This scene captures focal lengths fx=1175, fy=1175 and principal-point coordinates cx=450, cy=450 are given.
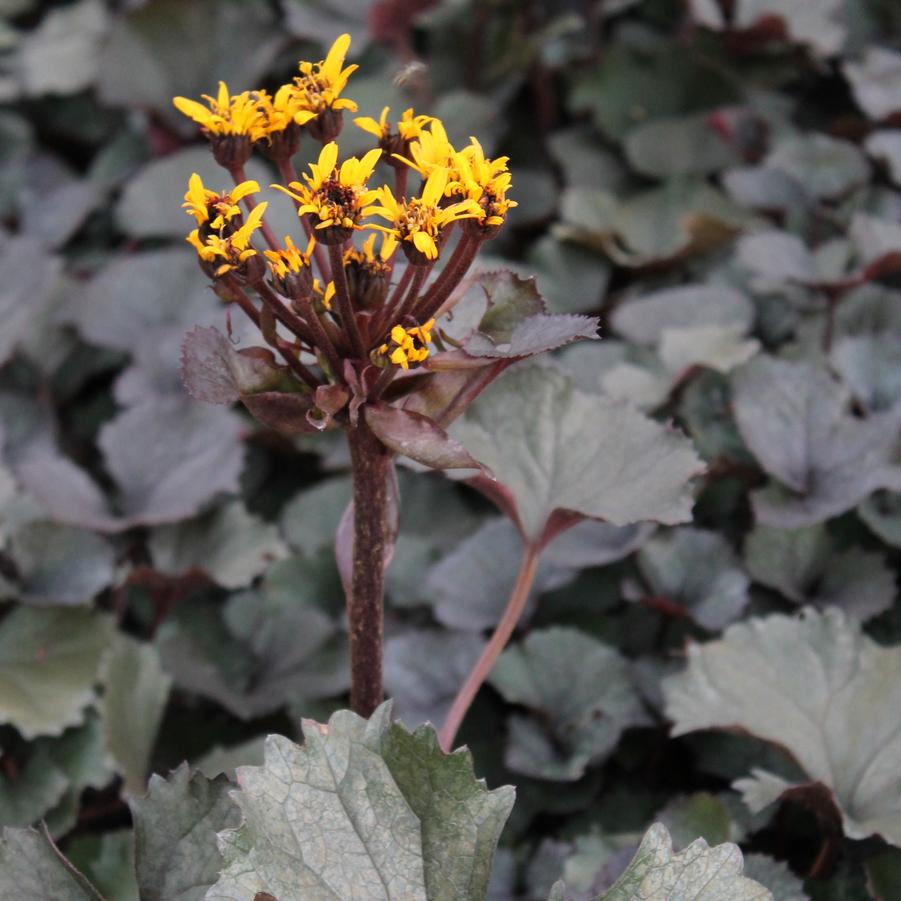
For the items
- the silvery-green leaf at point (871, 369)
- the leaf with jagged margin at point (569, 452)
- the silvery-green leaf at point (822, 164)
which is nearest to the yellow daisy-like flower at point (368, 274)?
the leaf with jagged margin at point (569, 452)

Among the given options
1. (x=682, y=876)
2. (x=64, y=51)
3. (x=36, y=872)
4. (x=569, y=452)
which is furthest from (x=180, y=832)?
(x=64, y=51)

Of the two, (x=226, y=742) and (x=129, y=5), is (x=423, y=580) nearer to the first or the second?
(x=226, y=742)

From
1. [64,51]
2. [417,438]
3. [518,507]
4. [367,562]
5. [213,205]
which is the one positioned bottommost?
[64,51]

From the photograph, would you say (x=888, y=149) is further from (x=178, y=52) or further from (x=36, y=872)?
(x=36, y=872)

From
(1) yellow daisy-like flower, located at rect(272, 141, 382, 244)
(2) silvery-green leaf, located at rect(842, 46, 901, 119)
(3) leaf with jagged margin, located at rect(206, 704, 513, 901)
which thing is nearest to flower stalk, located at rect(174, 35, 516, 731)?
(1) yellow daisy-like flower, located at rect(272, 141, 382, 244)

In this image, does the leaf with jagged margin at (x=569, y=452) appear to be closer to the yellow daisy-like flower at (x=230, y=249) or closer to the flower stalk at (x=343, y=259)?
the flower stalk at (x=343, y=259)

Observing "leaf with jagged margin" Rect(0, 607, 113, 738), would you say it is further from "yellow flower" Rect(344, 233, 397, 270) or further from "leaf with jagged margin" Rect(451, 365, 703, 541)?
"yellow flower" Rect(344, 233, 397, 270)

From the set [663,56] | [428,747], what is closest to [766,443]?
[428,747]

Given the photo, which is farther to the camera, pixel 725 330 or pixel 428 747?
pixel 725 330
